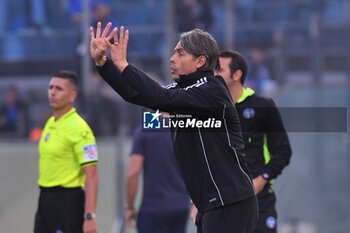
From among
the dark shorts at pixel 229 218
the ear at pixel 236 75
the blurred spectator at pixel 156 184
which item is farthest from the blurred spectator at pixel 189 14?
the dark shorts at pixel 229 218

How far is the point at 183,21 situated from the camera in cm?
1025

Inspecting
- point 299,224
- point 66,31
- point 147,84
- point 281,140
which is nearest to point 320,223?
point 299,224

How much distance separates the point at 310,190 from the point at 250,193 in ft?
14.7

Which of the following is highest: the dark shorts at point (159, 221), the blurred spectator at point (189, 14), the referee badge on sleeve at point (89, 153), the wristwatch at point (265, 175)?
the blurred spectator at point (189, 14)

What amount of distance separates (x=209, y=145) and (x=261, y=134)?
1.61 meters

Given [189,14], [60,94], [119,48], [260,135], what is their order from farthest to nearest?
[189,14] → [60,94] → [260,135] → [119,48]

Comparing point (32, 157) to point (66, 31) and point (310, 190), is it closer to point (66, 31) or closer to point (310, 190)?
point (66, 31)

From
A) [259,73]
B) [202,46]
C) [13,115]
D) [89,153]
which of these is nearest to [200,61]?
[202,46]

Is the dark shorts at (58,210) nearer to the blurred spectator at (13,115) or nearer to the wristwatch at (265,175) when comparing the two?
the wristwatch at (265,175)

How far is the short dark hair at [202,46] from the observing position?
4.50 m

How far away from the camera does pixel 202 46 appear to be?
178 inches

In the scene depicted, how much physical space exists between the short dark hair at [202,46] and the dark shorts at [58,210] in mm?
2072

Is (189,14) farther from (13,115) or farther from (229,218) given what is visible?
(229,218)

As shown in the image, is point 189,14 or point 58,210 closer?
point 58,210
